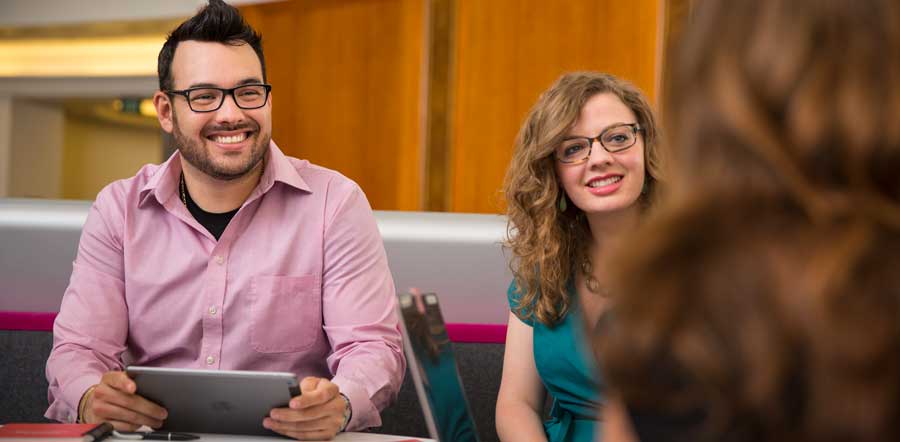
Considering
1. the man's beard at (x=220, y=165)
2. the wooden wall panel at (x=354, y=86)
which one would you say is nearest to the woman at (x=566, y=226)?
the man's beard at (x=220, y=165)

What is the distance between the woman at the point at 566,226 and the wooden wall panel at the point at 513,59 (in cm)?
320

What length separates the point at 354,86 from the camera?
20.6 feet

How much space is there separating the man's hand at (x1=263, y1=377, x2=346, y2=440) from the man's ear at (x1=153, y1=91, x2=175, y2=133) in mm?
916

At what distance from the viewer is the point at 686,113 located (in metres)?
0.67

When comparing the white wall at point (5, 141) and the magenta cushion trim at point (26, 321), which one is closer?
the magenta cushion trim at point (26, 321)

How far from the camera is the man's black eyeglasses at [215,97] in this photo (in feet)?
6.99

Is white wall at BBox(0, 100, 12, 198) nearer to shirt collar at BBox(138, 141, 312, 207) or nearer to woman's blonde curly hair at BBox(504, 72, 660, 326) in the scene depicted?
shirt collar at BBox(138, 141, 312, 207)

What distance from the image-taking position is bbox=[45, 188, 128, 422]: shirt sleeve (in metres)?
1.91

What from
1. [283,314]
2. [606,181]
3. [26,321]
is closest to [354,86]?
[26,321]

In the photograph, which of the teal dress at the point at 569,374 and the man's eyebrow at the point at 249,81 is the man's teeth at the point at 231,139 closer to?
the man's eyebrow at the point at 249,81

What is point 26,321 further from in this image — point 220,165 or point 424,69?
point 424,69

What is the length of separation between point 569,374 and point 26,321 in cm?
141

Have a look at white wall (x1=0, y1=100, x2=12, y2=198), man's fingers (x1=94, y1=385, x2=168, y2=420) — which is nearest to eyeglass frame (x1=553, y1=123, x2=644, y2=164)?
man's fingers (x1=94, y1=385, x2=168, y2=420)

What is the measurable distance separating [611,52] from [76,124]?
6.77m
